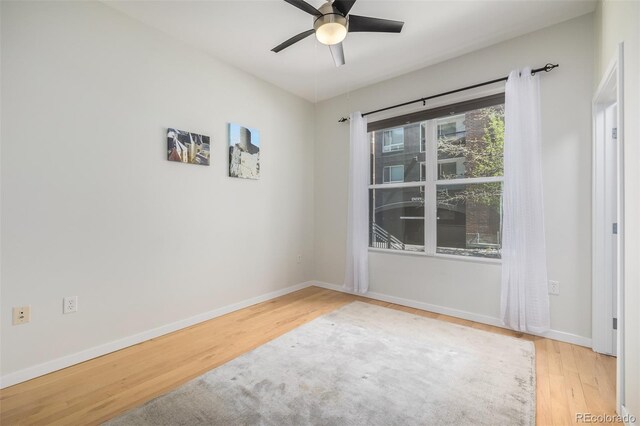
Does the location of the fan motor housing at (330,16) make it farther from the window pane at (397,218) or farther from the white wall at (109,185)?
the window pane at (397,218)

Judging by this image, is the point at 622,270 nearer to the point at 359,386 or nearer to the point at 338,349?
the point at 359,386

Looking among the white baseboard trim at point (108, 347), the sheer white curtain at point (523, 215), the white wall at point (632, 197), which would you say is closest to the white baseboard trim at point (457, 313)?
the sheer white curtain at point (523, 215)

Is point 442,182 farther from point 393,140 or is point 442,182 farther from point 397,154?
point 393,140

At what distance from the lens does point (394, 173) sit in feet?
12.0

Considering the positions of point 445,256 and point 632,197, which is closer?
point 632,197

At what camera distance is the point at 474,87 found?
2939mm

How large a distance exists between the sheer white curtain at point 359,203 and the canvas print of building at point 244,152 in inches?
48.8

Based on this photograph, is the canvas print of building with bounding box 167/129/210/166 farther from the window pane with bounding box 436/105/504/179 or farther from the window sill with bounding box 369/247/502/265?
the window pane with bounding box 436/105/504/179

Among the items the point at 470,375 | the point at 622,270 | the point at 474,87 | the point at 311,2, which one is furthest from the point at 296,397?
the point at 474,87

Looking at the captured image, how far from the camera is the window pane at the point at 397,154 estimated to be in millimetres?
3449

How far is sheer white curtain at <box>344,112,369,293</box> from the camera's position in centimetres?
371

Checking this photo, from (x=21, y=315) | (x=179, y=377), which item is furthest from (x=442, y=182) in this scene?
(x=21, y=315)

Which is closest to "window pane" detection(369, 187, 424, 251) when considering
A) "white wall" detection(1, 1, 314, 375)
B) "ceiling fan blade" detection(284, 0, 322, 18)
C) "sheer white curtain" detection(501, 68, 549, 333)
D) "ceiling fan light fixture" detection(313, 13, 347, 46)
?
"sheer white curtain" detection(501, 68, 549, 333)

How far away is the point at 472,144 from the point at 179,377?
11.0ft
